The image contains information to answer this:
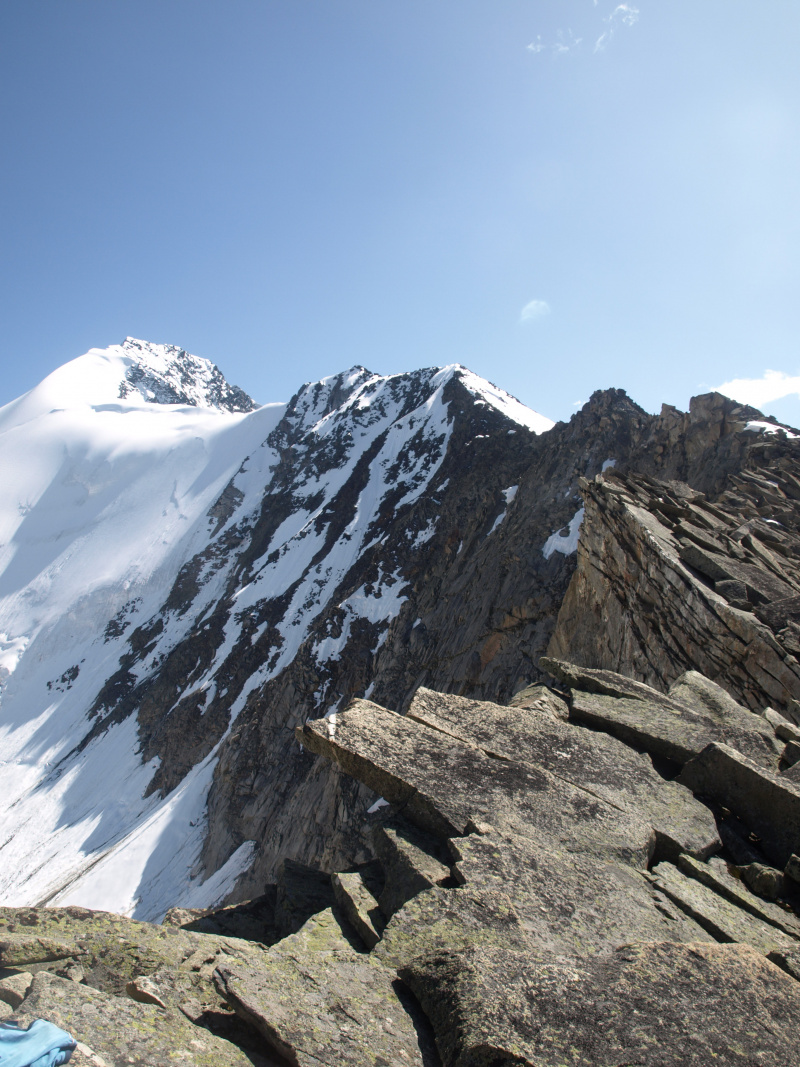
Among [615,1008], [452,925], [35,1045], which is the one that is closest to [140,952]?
[35,1045]

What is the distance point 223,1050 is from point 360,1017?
2.97 feet

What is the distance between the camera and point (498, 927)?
4508mm

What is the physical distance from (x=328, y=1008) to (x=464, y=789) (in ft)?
8.56

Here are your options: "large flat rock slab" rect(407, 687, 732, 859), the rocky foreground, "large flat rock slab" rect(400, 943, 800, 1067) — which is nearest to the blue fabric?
the rocky foreground

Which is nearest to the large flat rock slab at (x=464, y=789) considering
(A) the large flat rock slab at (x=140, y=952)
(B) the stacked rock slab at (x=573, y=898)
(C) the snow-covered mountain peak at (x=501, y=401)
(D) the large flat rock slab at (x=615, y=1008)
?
(B) the stacked rock slab at (x=573, y=898)

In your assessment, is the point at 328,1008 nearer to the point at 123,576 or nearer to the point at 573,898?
the point at 573,898

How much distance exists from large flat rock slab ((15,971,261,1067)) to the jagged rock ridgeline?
38.9ft

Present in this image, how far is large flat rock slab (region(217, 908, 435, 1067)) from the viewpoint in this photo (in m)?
3.46

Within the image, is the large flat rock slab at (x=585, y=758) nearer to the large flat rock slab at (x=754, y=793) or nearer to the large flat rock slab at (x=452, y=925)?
the large flat rock slab at (x=754, y=793)

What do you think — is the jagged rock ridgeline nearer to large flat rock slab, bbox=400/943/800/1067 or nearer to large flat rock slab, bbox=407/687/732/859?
large flat rock slab, bbox=407/687/732/859

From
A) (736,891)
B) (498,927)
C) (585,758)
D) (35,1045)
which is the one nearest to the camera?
(35,1045)

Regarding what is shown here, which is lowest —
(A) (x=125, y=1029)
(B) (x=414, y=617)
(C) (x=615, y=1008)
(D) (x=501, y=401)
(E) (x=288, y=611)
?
(E) (x=288, y=611)

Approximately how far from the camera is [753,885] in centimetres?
568

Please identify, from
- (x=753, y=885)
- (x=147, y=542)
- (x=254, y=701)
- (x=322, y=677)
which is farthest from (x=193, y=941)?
(x=147, y=542)
